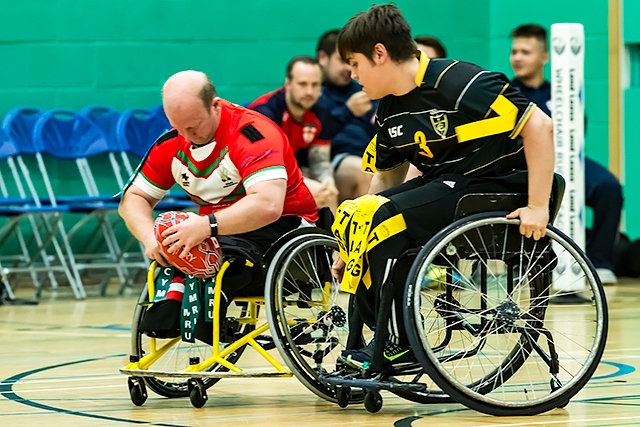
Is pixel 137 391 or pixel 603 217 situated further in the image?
pixel 603 217

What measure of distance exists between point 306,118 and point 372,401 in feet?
10.7

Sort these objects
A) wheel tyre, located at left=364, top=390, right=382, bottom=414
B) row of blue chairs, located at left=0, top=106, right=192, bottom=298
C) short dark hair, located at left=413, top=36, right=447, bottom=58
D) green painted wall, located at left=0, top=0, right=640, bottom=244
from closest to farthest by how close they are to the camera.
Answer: wheel tyre, located at left=364, top=390, right=382, bottom=414 → short dark hair, located at left=413, top=36, right=447, bottom=58 → row of blue chairs, located at left=0, top=106, right=192, bottom=298 → green painted wall, located at left=0, top=0, right=640, bottom=244

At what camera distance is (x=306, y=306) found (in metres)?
3.40

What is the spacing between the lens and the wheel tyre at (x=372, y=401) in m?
3.08

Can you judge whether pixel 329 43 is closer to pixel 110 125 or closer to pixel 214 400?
pixel 110 125

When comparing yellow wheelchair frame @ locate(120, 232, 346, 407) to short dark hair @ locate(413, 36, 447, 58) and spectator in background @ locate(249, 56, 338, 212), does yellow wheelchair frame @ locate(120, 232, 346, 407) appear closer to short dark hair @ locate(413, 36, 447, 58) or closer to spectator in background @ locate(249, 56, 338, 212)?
spectator in background @ locate(249, 56, 338, 212)

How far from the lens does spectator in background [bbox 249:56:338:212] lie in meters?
5.98

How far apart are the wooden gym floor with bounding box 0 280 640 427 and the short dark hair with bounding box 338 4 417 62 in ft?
3.03

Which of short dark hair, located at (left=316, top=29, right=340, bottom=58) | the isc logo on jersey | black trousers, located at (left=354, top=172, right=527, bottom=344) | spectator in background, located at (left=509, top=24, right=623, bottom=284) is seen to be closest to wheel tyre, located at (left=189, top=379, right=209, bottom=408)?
Answer: black trousers, located at (left=354, top=172, right=527, bottom=344)

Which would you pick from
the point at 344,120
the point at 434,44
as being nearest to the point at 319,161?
the point at 344,120

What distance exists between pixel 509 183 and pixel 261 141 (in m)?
0.70

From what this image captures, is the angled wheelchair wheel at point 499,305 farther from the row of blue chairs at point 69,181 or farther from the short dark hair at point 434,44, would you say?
the row of blue chairs at point 69,181

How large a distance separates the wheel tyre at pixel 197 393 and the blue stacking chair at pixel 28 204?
3.74 m

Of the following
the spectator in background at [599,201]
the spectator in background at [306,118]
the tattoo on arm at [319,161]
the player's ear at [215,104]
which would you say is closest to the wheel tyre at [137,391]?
the player's ear at [215,104]
